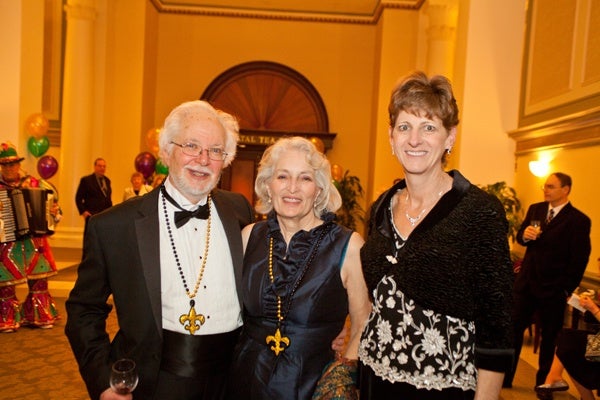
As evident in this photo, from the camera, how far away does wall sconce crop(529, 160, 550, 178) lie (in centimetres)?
685

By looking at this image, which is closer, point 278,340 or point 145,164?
point 278,340

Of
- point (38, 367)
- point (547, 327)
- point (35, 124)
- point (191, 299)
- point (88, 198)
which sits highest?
point (35, 124)

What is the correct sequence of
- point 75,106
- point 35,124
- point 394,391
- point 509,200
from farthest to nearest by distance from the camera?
point 75,106 → point 35,124 → point 509,200 → point 394,391

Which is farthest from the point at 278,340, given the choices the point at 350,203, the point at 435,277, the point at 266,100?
the point at 266,100

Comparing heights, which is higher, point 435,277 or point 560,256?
point 435,277

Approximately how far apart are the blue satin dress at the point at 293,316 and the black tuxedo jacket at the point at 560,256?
3.16 meters

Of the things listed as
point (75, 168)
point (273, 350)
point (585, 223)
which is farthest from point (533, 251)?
point (75, 168)

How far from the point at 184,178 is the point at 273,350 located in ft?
2.75

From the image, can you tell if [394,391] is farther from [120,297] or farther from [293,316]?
[120,297]

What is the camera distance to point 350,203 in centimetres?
1363

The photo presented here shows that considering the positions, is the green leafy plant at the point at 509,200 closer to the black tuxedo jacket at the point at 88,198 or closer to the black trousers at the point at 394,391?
the black trousers at the point at 394,391

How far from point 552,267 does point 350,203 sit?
890cm

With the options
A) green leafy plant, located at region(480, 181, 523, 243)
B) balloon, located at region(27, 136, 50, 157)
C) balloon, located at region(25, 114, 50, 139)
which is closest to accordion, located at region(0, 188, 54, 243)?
balloon, located at region(25, 114, 50, 139)

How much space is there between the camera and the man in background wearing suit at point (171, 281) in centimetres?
216
